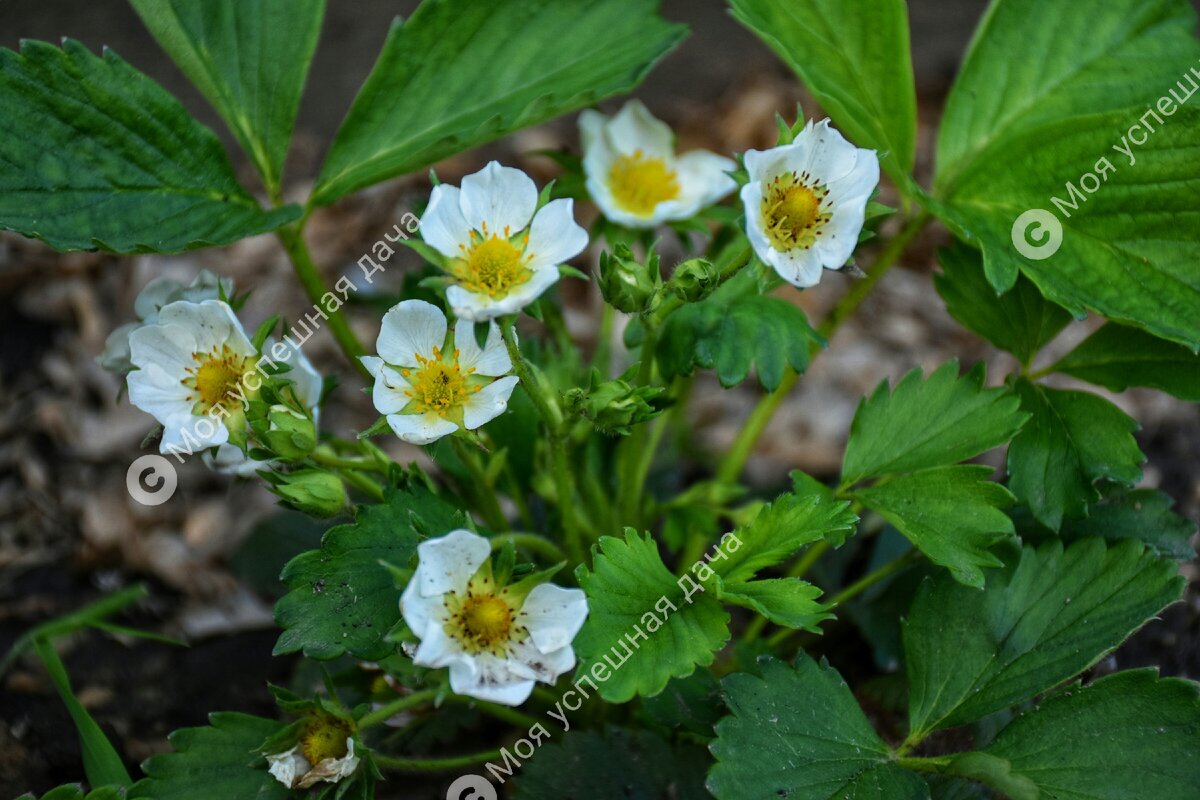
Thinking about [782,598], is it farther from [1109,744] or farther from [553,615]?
[1109,744]

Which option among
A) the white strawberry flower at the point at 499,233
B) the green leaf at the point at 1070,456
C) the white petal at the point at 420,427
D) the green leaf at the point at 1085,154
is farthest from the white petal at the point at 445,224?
the green leaf at the point at 1070,456

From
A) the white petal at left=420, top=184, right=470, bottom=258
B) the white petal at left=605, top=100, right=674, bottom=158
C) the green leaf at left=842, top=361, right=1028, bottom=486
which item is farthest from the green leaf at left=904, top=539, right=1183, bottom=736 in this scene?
the white petal at left=605, top=100, right=674, bottom=158

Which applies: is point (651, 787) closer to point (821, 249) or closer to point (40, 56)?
point (821, 249)

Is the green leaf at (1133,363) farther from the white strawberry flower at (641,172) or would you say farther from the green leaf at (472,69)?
the green leaf at (472,69)

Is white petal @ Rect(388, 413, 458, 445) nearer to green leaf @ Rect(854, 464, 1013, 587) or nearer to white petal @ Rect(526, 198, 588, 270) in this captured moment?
white petal @ Rect(526, 198, 588, 270)

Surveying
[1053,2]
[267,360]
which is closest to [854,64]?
[1053,2]
